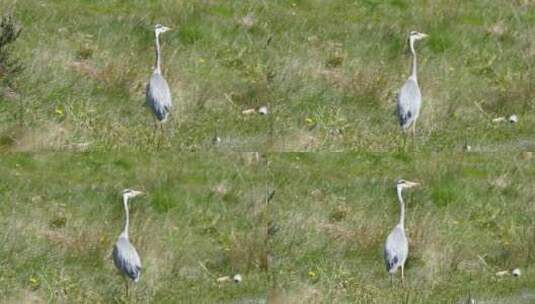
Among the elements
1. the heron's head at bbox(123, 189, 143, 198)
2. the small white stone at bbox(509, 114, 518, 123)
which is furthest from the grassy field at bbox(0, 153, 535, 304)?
the small white stone at bbox(509, 114, 518, 123)

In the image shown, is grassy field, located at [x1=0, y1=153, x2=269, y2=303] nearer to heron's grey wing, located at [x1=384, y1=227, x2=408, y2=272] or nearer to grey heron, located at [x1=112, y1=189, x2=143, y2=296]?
grey heron, located at [x1=112, y1=189, x2=143, y2=296]

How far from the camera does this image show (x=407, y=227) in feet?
37.4

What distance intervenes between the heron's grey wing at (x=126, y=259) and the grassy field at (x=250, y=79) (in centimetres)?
84

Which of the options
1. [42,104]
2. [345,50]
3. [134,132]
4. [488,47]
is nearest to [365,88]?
[345,50]

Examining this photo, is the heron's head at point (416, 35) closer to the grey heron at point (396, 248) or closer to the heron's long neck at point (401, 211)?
the heron's long neck at point (401, 211)

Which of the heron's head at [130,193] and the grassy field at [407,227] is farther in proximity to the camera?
the grassy field at [407,227]

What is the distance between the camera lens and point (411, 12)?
11.7 m

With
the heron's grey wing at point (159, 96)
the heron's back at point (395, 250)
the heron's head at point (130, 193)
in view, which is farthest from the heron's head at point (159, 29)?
the heron's back at point (395, 250)

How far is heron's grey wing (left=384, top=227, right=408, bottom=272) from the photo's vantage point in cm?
1089

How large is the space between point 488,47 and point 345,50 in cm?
129

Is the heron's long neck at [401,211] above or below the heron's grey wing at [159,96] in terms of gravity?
below

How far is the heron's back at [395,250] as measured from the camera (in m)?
10.9

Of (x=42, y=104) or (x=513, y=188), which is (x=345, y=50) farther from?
(x=42, y=104)

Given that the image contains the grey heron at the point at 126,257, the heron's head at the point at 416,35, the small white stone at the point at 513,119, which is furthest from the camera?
the small white stone at the point at 513,119
